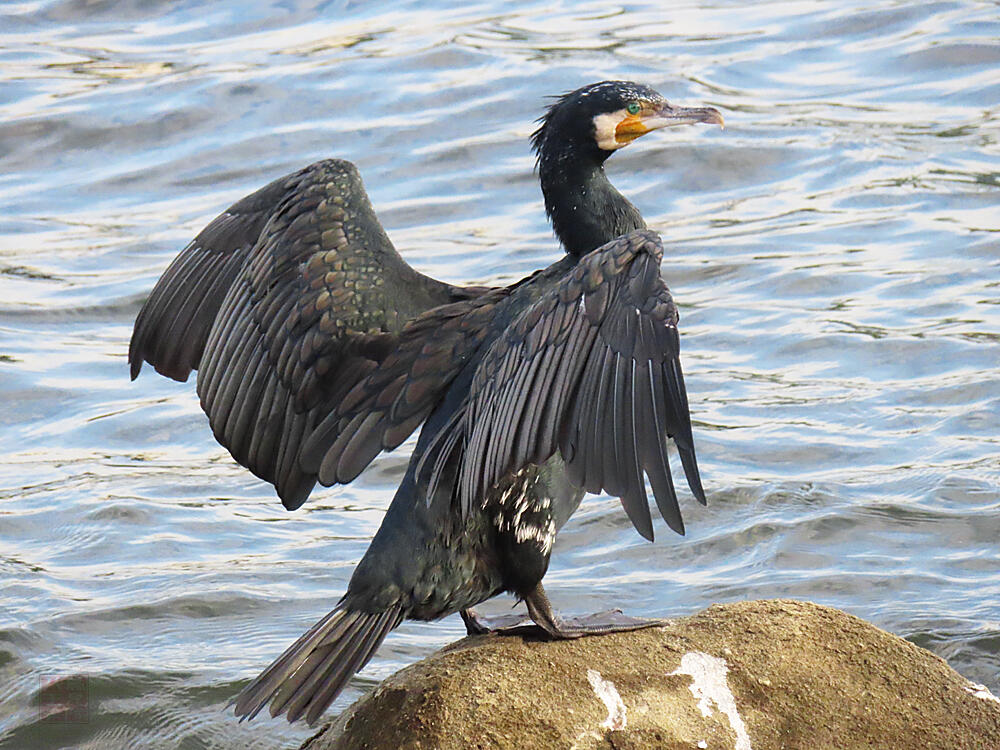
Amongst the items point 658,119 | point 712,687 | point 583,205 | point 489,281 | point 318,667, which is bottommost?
point 489,281

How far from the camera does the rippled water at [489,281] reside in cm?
610

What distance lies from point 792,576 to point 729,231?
3.59m

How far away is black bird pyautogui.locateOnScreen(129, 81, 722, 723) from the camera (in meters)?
3.68

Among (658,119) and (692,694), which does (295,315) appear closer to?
(658,119)

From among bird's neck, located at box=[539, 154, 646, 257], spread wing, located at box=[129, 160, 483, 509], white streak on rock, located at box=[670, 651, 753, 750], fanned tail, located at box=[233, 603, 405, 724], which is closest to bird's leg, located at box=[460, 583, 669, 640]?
white streak on rock, located at box=[670, 651, 753, 750]

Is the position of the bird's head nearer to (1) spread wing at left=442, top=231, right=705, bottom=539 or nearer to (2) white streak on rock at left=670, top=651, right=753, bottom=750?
(1) spread wing at left=442, top=231, right=705, bottom=539

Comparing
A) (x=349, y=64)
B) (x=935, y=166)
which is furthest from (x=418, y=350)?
(x=349, y=64)

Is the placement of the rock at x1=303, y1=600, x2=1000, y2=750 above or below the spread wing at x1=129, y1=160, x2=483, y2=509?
below

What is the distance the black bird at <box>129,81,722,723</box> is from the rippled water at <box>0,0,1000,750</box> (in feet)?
4.21

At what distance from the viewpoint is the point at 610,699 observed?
3.85 metres

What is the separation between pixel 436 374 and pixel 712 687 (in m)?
1.07

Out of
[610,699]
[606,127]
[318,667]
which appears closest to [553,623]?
[610,699]

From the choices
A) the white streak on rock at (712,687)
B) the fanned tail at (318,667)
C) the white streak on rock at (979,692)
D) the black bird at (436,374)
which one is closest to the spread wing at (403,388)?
the black bird at (436,374)

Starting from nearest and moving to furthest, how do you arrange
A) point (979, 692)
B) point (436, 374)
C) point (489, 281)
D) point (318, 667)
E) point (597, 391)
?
point (597, 391), point (318, 667), point (979, 692), point (436, 374), point (489, 281)
